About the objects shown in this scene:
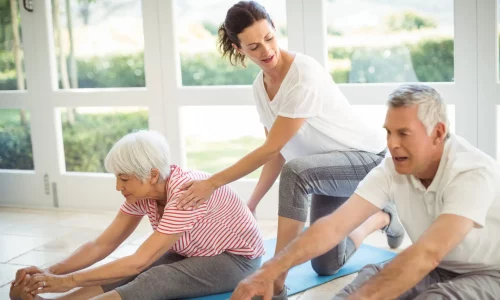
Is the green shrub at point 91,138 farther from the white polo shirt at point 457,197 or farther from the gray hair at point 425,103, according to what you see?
the gray hair at point 425,103

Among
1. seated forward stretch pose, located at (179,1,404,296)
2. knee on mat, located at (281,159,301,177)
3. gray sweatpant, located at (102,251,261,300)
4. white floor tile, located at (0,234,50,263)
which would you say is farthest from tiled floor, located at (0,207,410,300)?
knee on mat, located at (281,159,301,177)

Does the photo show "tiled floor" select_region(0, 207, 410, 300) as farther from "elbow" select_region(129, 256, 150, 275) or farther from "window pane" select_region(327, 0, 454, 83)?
"window pane" select_region(327, 0, 454, 83)

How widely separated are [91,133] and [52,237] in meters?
0.98

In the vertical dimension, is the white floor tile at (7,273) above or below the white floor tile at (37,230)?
below

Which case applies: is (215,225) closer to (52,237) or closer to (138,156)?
(138,156)

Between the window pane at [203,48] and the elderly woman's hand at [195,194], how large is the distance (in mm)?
1716

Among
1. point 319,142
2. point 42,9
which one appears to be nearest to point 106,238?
point 319,142

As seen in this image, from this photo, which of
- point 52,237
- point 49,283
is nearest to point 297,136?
point 49,283

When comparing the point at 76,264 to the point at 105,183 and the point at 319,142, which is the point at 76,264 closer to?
the point at 319,142

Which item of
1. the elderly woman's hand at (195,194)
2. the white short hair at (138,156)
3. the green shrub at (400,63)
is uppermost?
the green shrub at (400,63)

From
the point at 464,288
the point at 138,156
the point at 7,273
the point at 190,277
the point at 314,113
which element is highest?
the point at 314,113

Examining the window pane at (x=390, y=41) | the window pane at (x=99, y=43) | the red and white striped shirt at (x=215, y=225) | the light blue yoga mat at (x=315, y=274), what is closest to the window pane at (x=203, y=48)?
the window pane at (x=99, y=43)

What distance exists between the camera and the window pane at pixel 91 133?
4781 mm

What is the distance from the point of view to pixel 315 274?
3.18m
